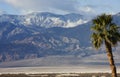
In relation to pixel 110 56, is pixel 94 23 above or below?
above

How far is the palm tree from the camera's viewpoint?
5653 centimetres

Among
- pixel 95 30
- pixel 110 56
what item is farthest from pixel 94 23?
pixel 110 56

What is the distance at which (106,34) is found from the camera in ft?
185

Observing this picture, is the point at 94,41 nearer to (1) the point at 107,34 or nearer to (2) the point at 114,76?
(1) the point at 107,34

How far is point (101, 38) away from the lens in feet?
185

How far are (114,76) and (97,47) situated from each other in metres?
4.61

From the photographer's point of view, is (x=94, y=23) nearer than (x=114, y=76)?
No

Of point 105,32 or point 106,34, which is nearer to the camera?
point 106,34

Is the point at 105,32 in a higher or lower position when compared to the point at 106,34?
higher

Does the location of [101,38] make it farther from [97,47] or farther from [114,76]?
[114,76]

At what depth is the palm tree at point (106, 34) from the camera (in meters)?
56.5

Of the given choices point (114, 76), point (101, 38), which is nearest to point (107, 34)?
point (101, 38)

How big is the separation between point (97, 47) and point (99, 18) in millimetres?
3750

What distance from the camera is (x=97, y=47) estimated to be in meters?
57.1
